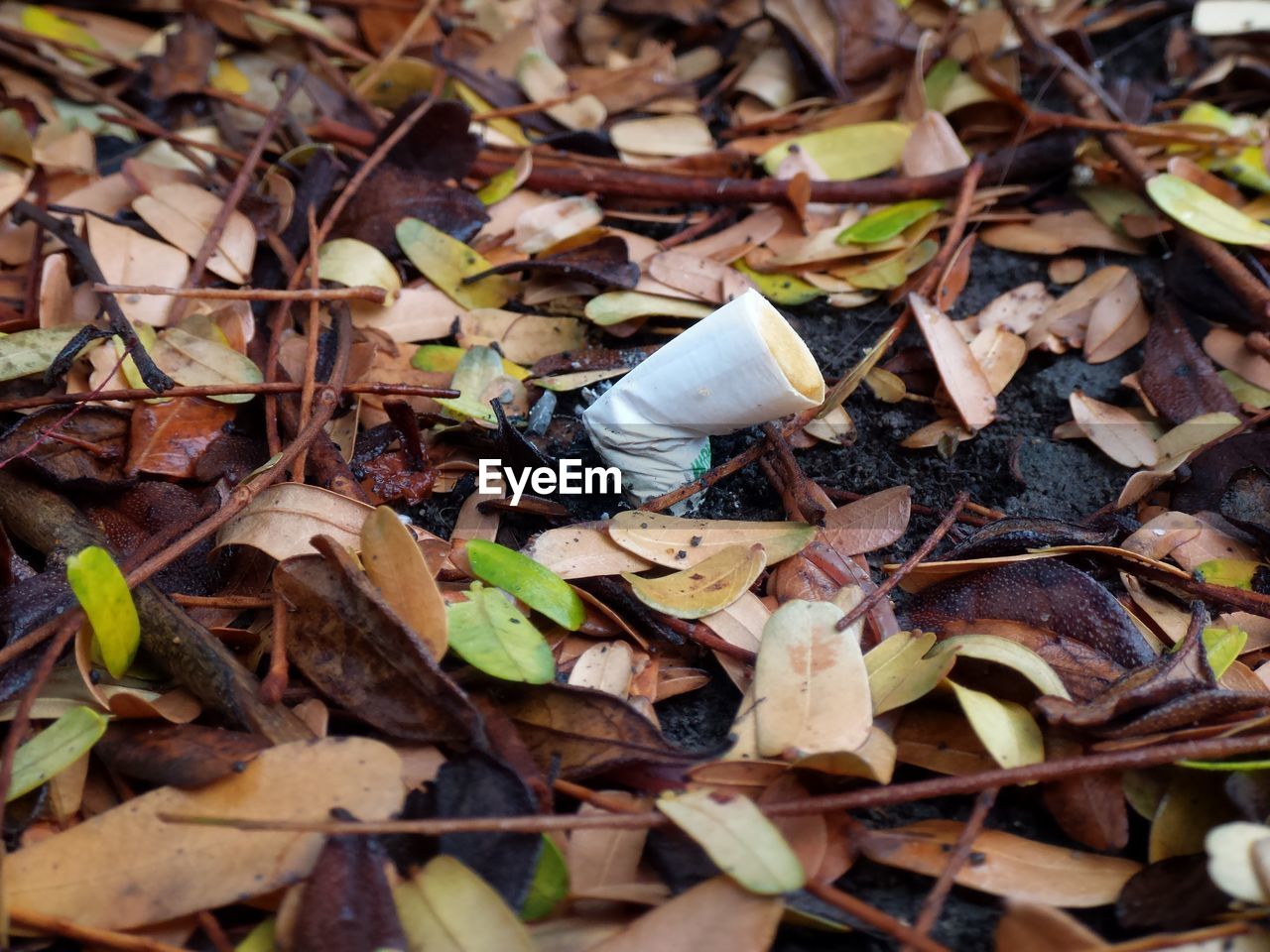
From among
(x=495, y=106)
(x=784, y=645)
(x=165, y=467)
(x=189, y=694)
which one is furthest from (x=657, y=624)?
(x=495, y=106)

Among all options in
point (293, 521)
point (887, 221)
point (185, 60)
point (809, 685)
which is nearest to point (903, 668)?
point (809, 685)

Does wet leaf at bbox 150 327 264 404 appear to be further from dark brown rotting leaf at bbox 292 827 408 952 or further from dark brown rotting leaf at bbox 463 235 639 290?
dark brown rotting leaf at bbox 292 827 408 952

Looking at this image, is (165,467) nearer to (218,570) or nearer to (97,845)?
(218,570)

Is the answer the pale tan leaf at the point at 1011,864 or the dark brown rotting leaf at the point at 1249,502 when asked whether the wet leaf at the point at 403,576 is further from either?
the dark brown rotting leaf at the point at 1249,502

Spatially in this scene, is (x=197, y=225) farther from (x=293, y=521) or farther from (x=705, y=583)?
(x=705, y=583)

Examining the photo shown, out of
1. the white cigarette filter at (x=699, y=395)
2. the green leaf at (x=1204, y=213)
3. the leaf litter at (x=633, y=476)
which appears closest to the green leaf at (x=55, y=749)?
the leaf litter at (x=633, y=476)

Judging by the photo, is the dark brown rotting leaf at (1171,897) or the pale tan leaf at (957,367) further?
the pale tan leaf at (957,367)
